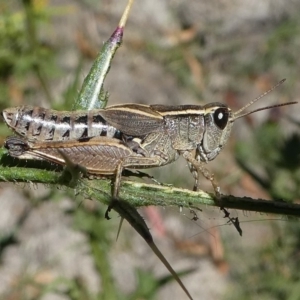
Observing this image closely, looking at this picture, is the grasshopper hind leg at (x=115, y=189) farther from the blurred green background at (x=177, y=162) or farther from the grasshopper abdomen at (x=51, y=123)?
the blurred green background at (x=177, y=162)

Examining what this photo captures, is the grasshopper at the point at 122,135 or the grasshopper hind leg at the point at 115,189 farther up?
the grasshopper at the point at 122,135

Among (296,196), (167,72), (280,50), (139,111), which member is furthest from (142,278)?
(280,50)

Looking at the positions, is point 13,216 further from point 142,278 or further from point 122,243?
point 142,278

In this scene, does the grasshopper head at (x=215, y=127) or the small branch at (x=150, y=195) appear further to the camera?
the grasshopper head at (x=215, y=127)

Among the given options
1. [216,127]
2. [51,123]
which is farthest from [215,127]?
[51,123]

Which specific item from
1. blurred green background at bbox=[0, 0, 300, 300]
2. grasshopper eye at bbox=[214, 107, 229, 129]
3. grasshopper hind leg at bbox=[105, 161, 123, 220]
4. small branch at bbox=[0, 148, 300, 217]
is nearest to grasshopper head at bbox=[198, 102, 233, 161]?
grasshopper eye at bbox=[214, 107, 229, 129]

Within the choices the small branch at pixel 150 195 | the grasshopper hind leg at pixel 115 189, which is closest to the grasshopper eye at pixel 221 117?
the grasshopper hind leg at pixel 115 189

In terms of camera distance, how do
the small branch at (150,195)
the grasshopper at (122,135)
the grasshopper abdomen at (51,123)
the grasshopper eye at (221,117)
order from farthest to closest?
the grasshopper eye at (221,117) < the grasshopper abdomen at (51,123) < the grasshopper at (122,135) < the small branch at (150,195)
